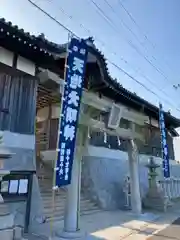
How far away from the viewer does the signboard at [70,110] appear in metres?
5.21

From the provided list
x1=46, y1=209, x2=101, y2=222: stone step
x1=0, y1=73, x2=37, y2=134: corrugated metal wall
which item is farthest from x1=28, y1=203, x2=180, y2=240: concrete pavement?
x1=0, y1=73, x2=37, y2=134: corrugated metal wall

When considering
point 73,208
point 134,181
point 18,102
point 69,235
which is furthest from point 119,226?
point 18,102

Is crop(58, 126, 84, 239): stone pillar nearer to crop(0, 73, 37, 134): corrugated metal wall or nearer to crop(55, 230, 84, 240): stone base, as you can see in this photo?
crop(55, 230, 84, 240): stone base

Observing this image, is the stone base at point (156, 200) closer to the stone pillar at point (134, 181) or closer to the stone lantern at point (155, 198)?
the stone lantern at point (155, 198)

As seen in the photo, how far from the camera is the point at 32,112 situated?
294 inches

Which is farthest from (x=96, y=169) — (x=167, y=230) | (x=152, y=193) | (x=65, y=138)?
(x=65, y=138)

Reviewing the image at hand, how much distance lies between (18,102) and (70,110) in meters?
2.38

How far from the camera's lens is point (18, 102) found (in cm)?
721

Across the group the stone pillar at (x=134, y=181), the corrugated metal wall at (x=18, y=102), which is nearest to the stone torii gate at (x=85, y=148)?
the stone pillar at (x=134, y=181)

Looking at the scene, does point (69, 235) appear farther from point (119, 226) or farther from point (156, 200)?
point (156, 200)

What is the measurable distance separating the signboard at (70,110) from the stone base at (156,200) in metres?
7.57

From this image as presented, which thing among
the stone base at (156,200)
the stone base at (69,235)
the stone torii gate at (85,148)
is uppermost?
the stone torii gate at (85,148)

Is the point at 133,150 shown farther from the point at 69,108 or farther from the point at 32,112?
the point at 69,108

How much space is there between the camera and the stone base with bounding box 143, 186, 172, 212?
1129 centimetres
